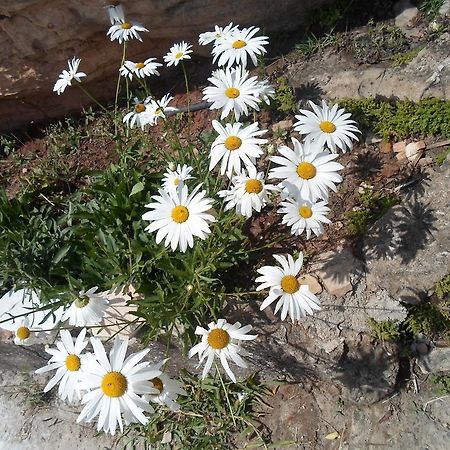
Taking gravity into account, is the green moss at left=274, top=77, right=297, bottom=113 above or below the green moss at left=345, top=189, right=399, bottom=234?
above

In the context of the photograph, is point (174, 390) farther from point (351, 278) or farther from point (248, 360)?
point (351, 278)

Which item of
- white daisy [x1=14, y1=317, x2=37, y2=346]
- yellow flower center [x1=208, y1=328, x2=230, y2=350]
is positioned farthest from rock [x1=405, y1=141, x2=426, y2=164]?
white daisy [x1=14, y1=317, x2=37, y2=346]

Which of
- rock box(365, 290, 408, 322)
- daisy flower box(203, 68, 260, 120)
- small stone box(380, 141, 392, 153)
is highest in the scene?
small stone box(380, 141, 392, 153)

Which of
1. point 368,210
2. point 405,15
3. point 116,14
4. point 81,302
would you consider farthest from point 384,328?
point 116,14

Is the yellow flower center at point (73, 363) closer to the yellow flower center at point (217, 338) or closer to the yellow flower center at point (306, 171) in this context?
the yellow flower center at point (217, 338)

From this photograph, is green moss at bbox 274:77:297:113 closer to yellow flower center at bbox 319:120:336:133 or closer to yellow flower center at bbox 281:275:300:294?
yellow flower center at bbox 319:120:336:133

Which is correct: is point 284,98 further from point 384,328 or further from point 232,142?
point 384,328

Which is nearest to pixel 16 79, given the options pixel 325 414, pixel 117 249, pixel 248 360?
pixel 117 249
